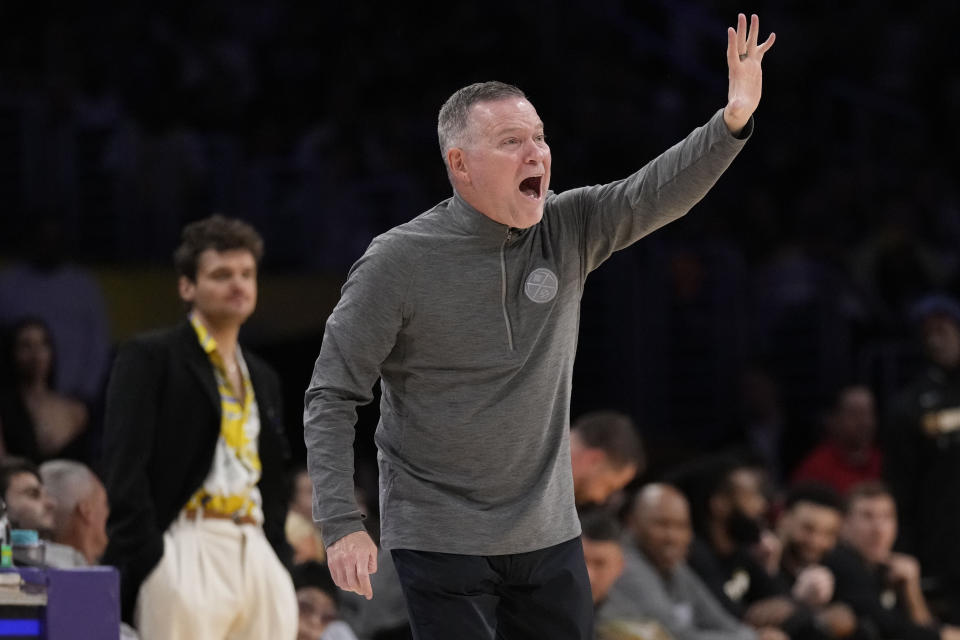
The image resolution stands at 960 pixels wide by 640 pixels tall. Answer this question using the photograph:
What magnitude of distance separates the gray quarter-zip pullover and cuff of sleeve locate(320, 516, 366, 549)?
0.02 metres

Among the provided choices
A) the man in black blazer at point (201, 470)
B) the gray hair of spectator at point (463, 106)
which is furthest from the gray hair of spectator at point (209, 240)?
the gray hair of spectator at point (463, 106)

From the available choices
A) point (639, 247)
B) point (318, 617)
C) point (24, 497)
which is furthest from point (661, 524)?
point (639, 247)

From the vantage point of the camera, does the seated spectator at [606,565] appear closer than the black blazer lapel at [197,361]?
No

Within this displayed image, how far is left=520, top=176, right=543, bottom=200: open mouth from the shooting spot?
3.52m

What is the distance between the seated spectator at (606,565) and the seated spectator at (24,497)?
72.1 inches

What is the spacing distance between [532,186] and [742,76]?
→ 46 cm

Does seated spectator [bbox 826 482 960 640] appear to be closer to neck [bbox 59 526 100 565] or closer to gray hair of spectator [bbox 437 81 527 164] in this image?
neck [bbox 59 526 100 565]

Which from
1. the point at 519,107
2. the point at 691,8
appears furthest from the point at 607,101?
the point at 519,107

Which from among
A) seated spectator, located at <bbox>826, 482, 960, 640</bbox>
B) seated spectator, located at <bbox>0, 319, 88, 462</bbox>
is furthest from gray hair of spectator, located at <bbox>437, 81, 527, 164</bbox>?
seated spectator, located at <bbox>826, 482, 960, 640</bbox>

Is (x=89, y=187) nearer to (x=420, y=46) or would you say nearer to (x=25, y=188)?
(x=25, y=188)

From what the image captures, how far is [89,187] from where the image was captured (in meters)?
9.24

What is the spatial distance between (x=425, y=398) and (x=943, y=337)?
5.20m

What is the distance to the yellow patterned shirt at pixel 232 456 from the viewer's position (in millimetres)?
4656

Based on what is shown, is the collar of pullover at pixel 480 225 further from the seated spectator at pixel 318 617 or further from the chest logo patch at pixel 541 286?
the seated spectator at pixel 318 617
